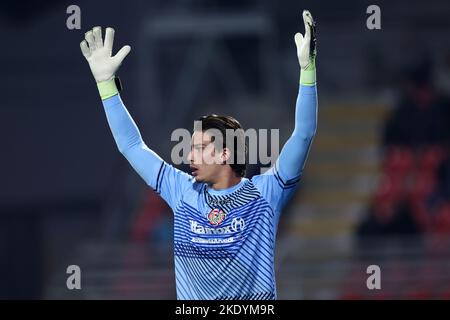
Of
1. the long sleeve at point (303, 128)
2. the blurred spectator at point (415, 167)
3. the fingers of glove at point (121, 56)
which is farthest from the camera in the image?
the blurred spectator at point (415, 167)

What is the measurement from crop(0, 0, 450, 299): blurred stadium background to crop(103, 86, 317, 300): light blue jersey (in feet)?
25.0

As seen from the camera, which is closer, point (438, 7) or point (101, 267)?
point (101, 267)

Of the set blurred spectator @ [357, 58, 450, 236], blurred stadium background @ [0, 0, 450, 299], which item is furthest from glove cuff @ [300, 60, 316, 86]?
blurred spectator @ [357, 58, 450, 236]

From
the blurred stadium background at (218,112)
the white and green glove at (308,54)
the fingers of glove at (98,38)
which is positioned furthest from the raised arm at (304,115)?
the blurred stadium background at (218,112)

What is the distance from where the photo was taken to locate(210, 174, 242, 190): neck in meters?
6.48

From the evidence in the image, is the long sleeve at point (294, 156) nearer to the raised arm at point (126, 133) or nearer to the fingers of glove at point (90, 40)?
the raised arm at point (126, 133)

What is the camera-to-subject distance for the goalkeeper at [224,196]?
627cm

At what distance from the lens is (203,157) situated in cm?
637

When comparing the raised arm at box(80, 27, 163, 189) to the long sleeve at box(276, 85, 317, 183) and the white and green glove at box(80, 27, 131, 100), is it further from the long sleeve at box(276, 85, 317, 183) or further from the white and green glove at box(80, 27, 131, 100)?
the long sleeve at box(276, 85, 317, 183)

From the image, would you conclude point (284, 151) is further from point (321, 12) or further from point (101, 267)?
point (321, 12)

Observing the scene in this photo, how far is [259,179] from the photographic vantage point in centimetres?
648

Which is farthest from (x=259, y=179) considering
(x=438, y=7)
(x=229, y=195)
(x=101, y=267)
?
(x=438, y=7)

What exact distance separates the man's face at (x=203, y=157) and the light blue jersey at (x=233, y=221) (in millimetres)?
167
